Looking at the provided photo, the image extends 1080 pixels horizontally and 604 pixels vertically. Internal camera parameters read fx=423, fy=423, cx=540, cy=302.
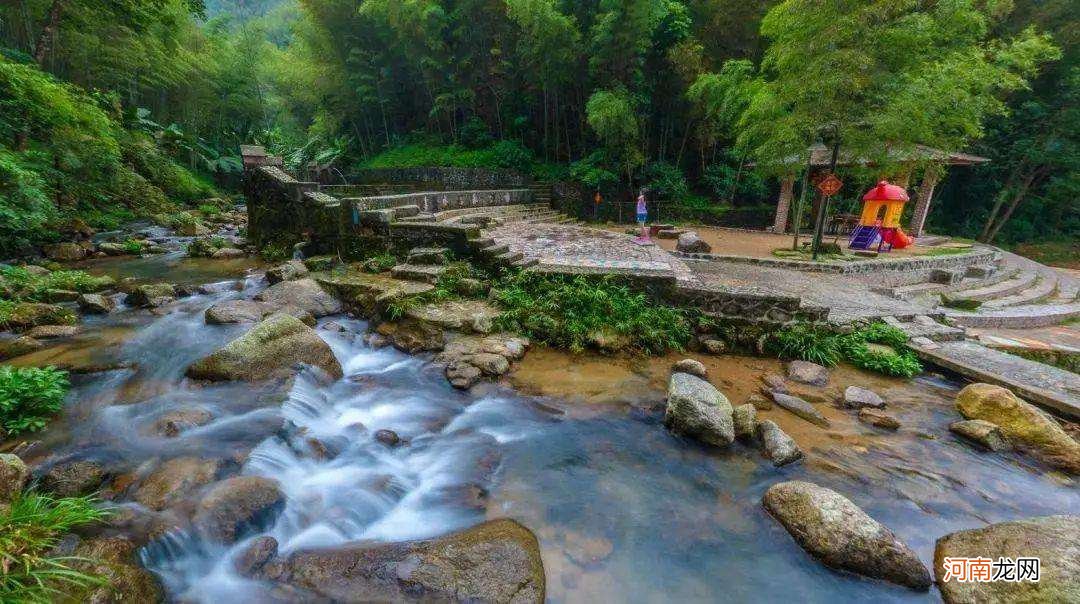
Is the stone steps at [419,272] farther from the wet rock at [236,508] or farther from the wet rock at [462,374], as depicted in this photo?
the wet rock at [236,508]

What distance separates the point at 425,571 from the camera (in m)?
2.59

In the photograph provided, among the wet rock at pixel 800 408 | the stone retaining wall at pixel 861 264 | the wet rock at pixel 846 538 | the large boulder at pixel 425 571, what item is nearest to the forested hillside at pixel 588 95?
the stone retaining wall at pixel 861 264

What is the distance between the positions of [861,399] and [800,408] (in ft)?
2.55

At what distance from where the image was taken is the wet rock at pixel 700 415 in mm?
3955

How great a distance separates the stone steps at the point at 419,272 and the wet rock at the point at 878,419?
595 centimetres

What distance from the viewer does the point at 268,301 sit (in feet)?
21.0

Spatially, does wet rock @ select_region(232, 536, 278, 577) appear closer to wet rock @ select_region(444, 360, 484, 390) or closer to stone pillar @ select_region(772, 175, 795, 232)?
wet rock @ select_region(444, 360, 484, 390)

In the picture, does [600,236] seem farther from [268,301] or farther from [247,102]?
[247,102]

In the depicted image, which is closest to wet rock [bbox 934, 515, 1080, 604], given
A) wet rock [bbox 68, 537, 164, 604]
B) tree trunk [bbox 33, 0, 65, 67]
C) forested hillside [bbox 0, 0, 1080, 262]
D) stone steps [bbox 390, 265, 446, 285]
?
wet rock [bbox 68, 537, 164, 604]

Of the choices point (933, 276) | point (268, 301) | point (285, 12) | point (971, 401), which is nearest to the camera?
point (971, 401)

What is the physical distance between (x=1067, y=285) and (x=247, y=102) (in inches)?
1595

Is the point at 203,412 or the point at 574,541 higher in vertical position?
the point at 203,412

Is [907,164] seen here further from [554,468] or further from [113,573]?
[113,573]

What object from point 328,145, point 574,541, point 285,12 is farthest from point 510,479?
point 285,12
